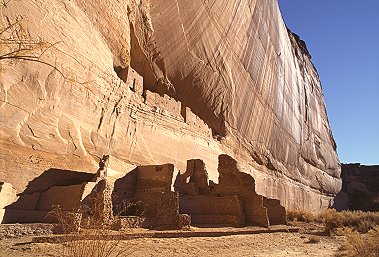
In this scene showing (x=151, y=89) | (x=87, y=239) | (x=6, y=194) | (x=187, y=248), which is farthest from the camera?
(x=151, y=89)

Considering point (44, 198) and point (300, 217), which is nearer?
point (44, 198)

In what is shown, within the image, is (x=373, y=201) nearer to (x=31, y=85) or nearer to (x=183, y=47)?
(x=183, y=47)

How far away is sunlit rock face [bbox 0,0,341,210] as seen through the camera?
7.75 metres

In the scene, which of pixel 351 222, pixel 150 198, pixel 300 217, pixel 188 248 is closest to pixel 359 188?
pixel 300 217

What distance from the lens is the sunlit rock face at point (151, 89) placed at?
7.75 meters

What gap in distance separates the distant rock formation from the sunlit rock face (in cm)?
1091

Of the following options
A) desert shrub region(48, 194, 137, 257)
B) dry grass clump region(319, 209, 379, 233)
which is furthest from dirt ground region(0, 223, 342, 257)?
dry grass clump region(319, 209, 379, 233)

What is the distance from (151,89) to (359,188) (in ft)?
109

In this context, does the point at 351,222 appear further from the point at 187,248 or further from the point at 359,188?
the point at 359,188

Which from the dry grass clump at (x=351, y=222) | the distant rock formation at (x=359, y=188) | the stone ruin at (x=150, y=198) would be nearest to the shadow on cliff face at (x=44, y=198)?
the stone ruin at (x=150, y=198)

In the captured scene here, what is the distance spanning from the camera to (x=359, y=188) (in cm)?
3772

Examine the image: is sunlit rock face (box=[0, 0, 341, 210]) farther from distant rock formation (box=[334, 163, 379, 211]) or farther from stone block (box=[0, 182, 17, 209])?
distant rock formation (box=[334, 163, 379, 211])

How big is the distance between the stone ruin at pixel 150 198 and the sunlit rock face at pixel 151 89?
1.60 ft

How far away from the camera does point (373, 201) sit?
33750 millimetres
